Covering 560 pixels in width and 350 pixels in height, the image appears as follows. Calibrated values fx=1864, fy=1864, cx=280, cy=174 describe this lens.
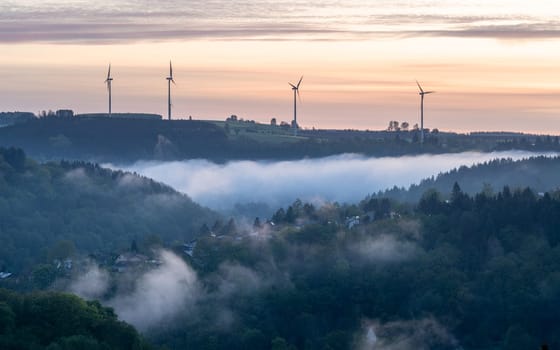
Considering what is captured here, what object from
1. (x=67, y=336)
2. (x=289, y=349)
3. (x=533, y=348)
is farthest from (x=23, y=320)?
(x=533, y=348)

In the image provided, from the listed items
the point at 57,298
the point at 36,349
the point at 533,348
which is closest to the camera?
the point at 36,349

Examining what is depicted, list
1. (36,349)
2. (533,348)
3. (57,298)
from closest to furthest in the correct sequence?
(36,349) → (57,298) → (533,348)

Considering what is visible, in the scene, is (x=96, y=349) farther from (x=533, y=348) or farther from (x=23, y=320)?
(x=533, y=348)

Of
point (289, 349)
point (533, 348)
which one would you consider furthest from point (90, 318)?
point (533, 348)

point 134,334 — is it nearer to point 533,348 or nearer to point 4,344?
point 4,344

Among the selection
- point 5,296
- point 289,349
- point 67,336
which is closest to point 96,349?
point 67,336

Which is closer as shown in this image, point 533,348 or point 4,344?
point 4,344

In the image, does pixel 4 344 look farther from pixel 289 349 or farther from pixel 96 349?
pixel 289 349

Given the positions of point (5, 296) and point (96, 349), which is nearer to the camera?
point (96, 349)
